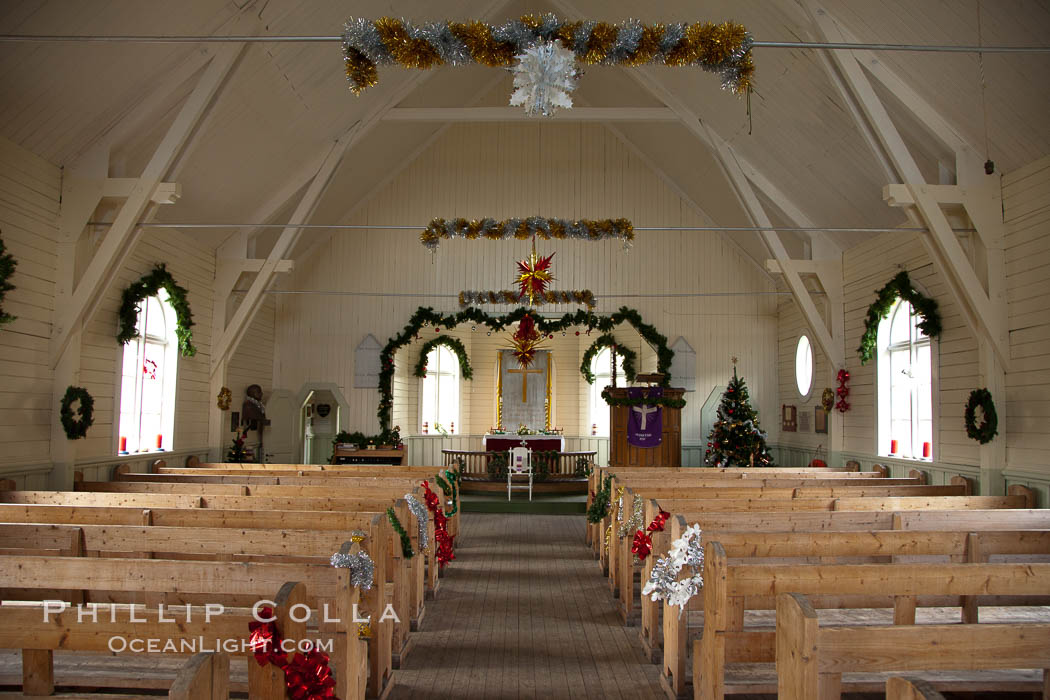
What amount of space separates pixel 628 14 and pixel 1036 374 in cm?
703

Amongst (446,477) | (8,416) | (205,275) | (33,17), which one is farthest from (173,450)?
(33,17)

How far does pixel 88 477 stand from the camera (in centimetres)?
803

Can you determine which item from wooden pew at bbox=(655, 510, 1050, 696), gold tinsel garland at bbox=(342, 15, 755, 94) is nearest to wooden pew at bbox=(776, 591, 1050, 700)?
wooden pew at bbox=(655, 510, 1050, 696)

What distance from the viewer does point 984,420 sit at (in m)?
6.99

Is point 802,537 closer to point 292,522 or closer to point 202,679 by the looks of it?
point 292,522

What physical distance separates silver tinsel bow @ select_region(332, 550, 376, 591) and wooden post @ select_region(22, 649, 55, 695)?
1.05 m

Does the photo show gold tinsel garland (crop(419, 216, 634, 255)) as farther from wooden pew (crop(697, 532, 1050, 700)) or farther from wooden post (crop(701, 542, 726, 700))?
wooden post (crop(701, 542, 726, 700))

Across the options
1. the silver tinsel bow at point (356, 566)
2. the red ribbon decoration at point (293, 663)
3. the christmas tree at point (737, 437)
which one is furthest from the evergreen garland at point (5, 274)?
the christmas tree at point (737, 437)

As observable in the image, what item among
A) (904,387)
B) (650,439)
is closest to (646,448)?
(650,439)

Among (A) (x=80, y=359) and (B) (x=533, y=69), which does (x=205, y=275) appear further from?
(B) (x=533, y=69)

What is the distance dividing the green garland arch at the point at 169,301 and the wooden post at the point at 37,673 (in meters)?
6.54

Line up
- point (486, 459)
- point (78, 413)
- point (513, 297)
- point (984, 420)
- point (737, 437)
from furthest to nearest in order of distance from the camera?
point (486, 459) < point (737, 437) < point (513, 297) < point (78, 413) < point (984, 420)

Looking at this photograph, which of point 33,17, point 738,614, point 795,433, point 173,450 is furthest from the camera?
point 795,433

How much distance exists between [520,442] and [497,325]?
2256 millimetres
